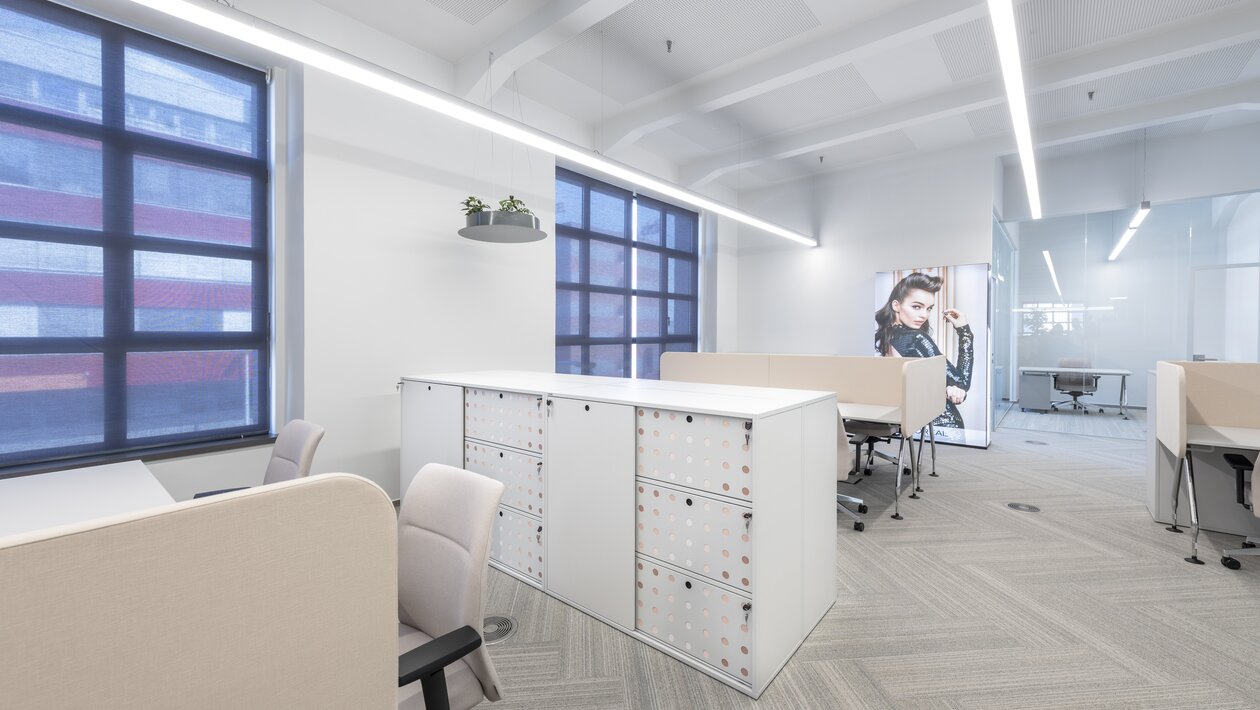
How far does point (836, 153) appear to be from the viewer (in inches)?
252

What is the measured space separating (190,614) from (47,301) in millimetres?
3041

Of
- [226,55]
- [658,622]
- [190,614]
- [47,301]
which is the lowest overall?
[658,622]

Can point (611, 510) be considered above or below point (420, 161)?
below

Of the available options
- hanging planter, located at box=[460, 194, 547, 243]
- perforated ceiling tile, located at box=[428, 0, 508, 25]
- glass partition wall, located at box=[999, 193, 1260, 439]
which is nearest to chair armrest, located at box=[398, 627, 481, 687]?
hanging planter, located at box=[460, 194, 547, 243]

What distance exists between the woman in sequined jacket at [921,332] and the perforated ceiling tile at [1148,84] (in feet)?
6.42

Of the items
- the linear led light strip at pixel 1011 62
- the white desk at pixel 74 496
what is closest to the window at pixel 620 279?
the white desk at pixel 74 496

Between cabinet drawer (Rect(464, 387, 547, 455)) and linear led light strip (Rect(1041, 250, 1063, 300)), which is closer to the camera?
cabinet drawer (Rect(464, 387, 547, 455))

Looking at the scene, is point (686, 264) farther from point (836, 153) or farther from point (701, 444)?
point (701, 444)

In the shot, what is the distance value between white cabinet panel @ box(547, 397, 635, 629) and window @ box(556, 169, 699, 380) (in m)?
2.83

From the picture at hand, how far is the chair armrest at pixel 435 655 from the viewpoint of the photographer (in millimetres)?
1021

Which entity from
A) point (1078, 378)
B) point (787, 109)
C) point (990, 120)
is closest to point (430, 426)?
point (787, 109)

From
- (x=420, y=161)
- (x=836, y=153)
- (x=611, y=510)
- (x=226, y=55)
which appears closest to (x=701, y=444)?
(x=611, y=510)

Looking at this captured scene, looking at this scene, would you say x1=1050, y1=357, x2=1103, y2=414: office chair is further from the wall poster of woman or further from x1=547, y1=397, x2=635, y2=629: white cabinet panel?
x1=547, y1=397, x2=635, y2=629: white cabinet panel

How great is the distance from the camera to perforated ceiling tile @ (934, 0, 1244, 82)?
3.53 meters
